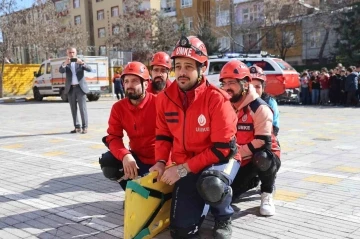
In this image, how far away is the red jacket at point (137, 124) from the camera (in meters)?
4.24

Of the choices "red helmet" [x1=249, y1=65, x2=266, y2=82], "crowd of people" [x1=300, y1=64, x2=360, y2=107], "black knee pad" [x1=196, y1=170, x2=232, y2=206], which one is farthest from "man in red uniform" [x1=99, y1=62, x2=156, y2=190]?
"crowd of people" [x1=300, y1=64, x2=360, y2=107]

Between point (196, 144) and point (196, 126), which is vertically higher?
point (196, 126)

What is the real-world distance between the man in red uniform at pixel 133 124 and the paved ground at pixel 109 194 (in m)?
0.51

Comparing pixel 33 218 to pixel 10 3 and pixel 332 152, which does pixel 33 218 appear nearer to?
pixel 332 152

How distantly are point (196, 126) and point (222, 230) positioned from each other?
0.87 m

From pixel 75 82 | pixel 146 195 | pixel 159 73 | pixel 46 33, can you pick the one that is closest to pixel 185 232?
pixel 146 195

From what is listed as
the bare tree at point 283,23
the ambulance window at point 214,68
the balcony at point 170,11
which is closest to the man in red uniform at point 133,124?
the ambulance window at point 214,68

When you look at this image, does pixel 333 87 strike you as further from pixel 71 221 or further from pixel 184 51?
pixel 71 221

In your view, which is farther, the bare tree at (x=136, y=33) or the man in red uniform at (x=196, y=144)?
the bare tree at (x=136, y=33)

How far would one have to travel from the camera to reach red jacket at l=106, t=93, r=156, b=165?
167 inches

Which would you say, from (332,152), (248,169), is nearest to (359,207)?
(248,169)

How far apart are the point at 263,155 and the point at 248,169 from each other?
1.09 feet

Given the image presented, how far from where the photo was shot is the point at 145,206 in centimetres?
345

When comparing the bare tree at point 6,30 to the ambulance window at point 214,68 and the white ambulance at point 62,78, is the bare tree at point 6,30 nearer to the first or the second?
the white ambulance at point 62,78
